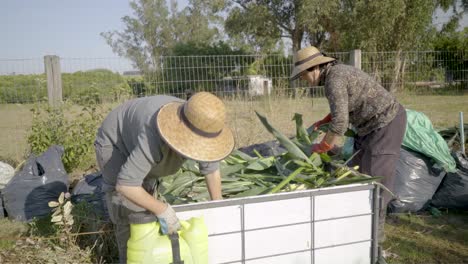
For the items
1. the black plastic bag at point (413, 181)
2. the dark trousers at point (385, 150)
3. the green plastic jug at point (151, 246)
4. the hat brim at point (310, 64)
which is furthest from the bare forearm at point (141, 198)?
the black plastic bag at point (413, 181)

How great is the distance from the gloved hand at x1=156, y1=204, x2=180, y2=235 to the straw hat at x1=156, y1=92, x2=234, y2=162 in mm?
307

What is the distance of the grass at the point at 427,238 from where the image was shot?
292 centimetres

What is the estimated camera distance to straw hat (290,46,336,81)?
8.86ft

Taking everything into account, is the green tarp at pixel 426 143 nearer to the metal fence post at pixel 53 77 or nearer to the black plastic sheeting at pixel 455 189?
the black plastic sheeting at pixel 455 189

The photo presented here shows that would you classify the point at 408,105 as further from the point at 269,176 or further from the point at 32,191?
the point at 32,191

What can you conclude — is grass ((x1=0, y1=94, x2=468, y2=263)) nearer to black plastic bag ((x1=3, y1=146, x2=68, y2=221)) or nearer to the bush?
black plastic bag ((x1=3, y1=146, x2=68, y2=221))

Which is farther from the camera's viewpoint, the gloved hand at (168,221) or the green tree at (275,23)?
the green tree at (275,23)

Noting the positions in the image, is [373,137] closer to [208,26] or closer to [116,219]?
[116,219]

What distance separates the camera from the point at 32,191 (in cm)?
358

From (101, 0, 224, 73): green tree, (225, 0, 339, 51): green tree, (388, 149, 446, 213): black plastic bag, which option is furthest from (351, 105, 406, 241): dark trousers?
(101, 0, 224, 73): green tree

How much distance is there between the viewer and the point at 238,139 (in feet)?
17.6

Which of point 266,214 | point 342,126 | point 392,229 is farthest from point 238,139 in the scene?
point 266,214

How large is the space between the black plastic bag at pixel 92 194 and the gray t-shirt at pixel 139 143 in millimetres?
966

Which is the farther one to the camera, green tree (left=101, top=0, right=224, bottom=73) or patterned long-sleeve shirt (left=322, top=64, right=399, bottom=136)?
green tree (left=101, top=0, right=224, bottom=73)
